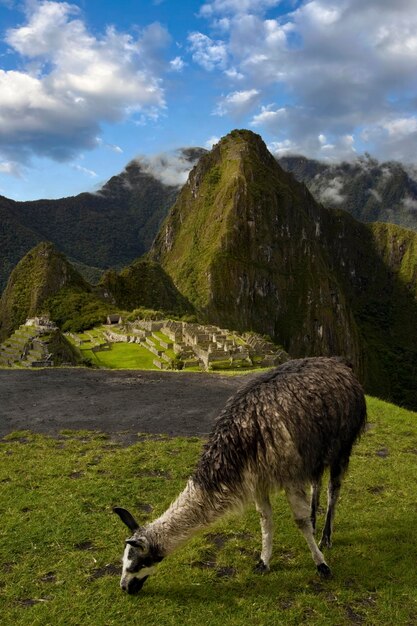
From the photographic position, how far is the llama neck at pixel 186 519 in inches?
223

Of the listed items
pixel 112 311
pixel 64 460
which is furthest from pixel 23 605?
pixel 112 311

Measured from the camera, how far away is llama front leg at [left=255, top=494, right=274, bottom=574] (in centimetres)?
616

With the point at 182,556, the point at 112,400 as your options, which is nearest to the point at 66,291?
the point at 112,400

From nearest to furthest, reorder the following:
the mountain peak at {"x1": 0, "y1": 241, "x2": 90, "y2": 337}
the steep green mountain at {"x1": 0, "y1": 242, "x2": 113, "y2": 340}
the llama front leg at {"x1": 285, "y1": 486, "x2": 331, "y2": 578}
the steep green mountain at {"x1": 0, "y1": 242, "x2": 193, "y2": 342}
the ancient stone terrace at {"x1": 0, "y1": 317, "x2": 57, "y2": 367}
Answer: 1. the llama front leg at {"x1": 285, "y1": 486, "x2": 331, "y2": 578}
2. the ancient stone terrace at {"x1": 0, "y1": 317, "x2": 57, "y2": 367}
3. the steep green mountain at {"x1": 0, "y1": 242, "x2": 113, "y2": 340}
4. the steep green mountain at {"x1": 0, "y1": 242, "x2": 193, "y2": 342}
5. the mountain peak at {"x1": 0, "y1": 241, "x2": 90, "y2": 337}

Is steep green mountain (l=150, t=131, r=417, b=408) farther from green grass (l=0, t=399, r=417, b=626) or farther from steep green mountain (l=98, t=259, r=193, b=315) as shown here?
green grass (l=0, t=399, r=417, b=626)

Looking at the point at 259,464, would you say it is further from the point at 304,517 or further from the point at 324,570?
the point at 324,570

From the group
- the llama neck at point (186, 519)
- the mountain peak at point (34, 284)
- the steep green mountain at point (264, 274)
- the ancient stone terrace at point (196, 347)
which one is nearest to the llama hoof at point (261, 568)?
the llama neck at point (186, 519)

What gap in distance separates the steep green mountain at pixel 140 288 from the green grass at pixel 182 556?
334 ft

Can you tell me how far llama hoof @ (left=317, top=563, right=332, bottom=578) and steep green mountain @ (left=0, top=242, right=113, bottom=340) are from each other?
3475 inches

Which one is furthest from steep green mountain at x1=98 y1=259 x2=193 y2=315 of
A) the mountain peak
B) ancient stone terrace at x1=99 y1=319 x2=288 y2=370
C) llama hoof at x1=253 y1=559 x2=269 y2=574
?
llama hoof at x1=253 y1=559 x2=269 y2=574

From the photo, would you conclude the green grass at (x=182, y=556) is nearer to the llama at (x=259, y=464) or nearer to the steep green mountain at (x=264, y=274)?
the llama at (x=259, y=464)

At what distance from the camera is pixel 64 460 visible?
32.9ft

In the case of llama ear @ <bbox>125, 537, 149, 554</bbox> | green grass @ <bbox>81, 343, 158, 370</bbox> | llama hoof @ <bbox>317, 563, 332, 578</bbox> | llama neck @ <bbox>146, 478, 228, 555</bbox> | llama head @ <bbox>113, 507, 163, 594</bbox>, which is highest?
llama neck @ <bbox>146, 478, 228, 555</bbox>

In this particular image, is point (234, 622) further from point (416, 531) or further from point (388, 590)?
point (416, 531)
